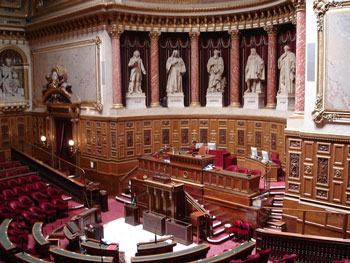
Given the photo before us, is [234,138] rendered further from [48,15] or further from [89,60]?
[48,15]

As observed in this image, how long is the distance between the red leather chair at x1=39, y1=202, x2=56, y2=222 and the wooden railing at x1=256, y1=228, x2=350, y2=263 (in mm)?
7711

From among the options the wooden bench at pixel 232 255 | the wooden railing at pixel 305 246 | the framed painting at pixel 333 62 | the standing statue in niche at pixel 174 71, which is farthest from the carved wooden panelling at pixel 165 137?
the wooden bench at pixel 232 255

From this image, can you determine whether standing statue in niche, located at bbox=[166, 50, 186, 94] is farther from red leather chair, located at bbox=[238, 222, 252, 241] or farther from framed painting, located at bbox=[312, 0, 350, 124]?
framed painting, located at bbox=[312, 0, 350, 124]

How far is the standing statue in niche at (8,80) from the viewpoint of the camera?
21297 millimetres

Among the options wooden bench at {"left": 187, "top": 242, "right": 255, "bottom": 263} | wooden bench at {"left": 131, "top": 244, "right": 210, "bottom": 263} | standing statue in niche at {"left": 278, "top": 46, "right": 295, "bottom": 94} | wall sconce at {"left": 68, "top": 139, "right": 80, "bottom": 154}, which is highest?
standing statue in niche at {"left": 278, "top": 46, "right": 295, "bottom": 94}

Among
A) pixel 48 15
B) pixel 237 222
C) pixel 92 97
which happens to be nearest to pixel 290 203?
pixel 237 222

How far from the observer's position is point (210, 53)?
745 inches

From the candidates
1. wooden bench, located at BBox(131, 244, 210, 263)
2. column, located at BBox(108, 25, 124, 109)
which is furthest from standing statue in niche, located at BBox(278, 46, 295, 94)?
wooden bench, located at BBox(131, 244, 210, 263)

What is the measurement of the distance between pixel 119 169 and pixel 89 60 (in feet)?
17.2

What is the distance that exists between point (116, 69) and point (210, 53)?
4.72 meters

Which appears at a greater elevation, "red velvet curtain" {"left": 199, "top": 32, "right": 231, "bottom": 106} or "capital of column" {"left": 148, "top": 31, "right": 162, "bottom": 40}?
"capital of column" {"left": 148, "top": 31, "right": 162, "bottom": 40}

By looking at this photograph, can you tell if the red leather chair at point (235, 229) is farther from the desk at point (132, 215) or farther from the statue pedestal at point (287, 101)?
the statue pedestal at point (287, 101)

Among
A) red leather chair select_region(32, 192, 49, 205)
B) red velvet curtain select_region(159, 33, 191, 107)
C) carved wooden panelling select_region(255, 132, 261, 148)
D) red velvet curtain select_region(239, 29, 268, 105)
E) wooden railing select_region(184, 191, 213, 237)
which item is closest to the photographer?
wooden railing select_region(184, 191, 213, 237)

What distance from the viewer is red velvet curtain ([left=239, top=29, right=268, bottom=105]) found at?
17469mm
